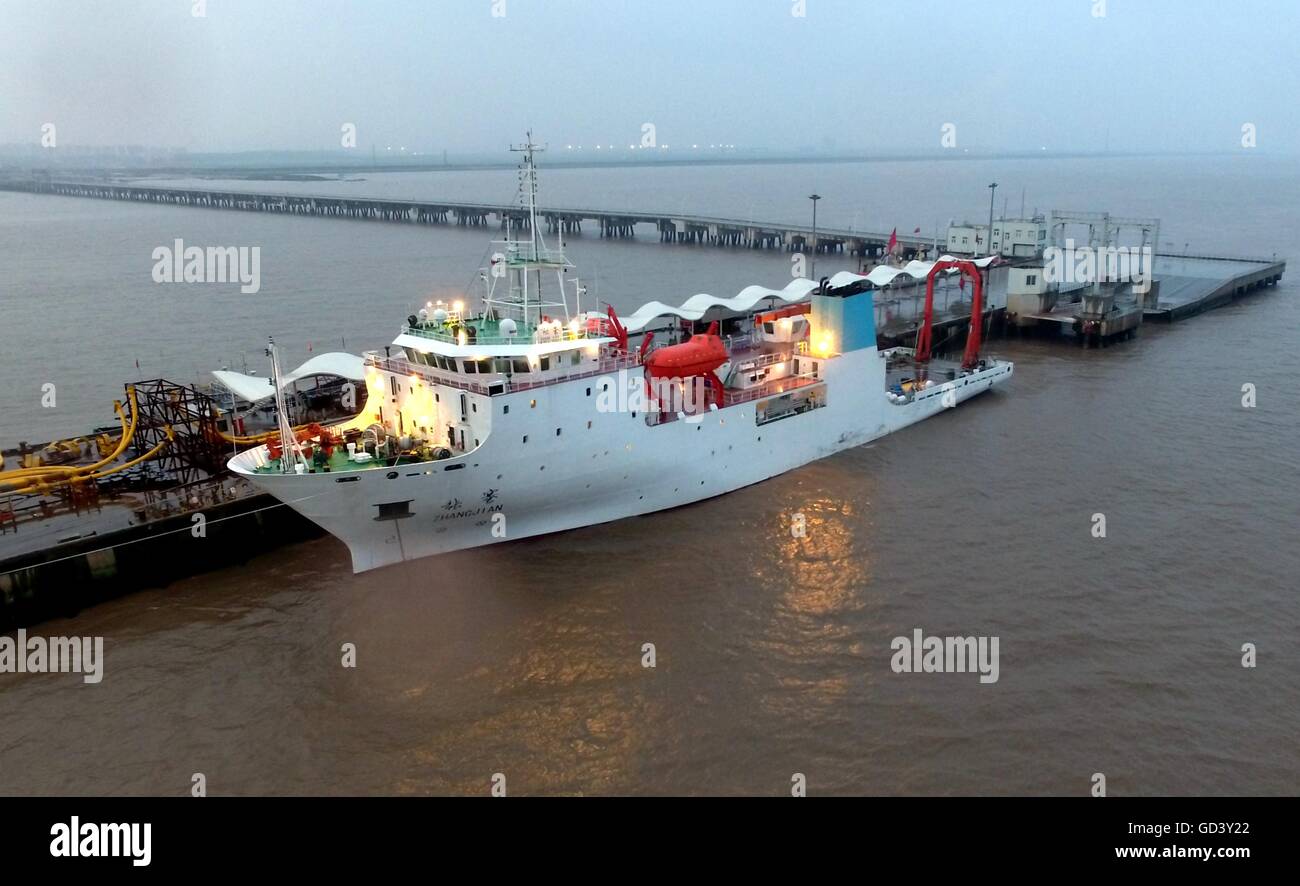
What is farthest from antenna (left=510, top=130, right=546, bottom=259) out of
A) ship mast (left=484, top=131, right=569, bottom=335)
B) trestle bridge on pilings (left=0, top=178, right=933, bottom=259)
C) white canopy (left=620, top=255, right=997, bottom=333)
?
trestle bridge on pilings (left=0, top=178, right=933, bottom=259)

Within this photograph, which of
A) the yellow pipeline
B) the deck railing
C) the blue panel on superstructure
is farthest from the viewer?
the blue panel on superstructure

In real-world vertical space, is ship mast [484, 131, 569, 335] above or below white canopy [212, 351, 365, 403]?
above

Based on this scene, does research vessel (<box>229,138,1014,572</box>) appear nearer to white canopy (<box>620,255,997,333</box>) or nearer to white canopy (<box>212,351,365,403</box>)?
white canopy (<box>212,351,365,403</box>)

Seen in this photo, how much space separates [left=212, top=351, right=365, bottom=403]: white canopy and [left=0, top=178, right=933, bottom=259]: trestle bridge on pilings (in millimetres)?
28147

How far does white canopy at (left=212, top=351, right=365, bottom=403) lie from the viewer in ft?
78.0

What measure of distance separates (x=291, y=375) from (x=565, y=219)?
7928 centimetres

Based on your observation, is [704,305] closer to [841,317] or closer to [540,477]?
[841,317]

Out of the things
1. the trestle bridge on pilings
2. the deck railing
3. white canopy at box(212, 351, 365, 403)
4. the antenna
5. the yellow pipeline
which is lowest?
the yellow pipeline

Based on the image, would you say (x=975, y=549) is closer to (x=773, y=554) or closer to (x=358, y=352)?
(x=773, y=554)

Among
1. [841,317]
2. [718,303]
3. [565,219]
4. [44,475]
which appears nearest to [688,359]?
[841,317]

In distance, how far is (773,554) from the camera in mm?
20078

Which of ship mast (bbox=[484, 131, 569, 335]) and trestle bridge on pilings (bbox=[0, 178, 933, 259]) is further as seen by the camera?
trestle bridge on pilings (bbox=[0, 178, 933, 259])
